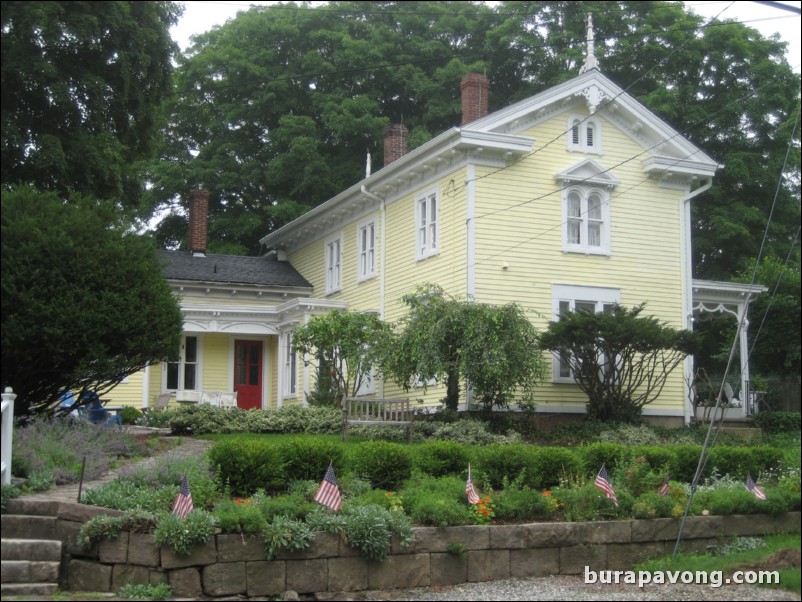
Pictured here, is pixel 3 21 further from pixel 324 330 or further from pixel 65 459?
pixel 324 330

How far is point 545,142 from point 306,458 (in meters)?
13.0

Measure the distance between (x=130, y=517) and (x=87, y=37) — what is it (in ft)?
27.1

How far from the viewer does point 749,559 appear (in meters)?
10.8

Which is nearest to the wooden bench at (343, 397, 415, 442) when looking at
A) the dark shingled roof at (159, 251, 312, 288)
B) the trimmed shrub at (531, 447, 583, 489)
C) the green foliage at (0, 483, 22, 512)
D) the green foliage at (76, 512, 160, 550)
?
the trimmed shrub at (531, 447, 583, 489)

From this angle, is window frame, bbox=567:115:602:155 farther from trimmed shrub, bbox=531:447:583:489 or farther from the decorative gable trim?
trimmed shrub, bbox=531:447:583:489

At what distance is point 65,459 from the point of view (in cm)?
1262

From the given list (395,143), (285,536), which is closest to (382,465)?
(285,536)

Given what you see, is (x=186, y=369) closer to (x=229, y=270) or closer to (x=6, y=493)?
(x=229, y=270)

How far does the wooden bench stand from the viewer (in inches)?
Answer: 697

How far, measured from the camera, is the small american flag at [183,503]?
10.2 meters

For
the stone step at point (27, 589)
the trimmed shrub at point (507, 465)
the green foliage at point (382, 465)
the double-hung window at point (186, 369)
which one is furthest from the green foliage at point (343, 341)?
the stone step at point (27, 589)

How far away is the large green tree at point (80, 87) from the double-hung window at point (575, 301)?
9.64 meters

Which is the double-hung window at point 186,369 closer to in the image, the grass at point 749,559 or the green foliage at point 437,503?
the green foliage at point 437,503

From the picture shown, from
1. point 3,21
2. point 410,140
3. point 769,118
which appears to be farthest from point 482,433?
point 769,118
